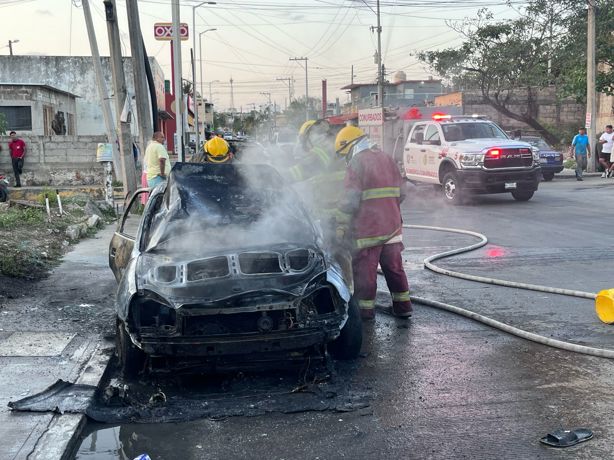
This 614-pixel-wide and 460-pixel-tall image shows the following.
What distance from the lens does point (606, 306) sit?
6199 millimetres

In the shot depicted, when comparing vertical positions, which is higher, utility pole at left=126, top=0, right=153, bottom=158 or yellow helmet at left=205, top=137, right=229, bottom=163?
utility pole at left=126, top=0, right=153, bottom=158

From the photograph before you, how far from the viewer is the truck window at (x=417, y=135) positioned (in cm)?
1812

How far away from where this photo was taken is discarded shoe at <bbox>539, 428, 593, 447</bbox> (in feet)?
12.6

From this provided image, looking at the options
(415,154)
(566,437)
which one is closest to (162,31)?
(415,154)

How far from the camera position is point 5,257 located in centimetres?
870

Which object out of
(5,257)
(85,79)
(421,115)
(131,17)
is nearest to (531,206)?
(421,115)

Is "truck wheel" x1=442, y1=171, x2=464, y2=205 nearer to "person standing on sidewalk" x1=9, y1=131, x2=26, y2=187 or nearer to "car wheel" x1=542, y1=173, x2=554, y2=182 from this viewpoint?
"car wheel" x1=542, y1=173, x2=554, y2=182

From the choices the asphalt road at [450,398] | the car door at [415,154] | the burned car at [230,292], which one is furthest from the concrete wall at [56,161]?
the burned car at [230,292]

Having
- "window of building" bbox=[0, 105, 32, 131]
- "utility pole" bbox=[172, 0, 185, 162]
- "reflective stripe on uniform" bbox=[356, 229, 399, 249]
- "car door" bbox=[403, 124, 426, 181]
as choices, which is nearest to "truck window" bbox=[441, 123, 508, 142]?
"car door" bbox=[403, 124, 426, 181]

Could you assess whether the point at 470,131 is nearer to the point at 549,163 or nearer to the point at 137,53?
the point at 549,163

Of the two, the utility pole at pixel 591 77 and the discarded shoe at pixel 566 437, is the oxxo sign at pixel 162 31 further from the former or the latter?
the discarded shoe at pixel 566 437

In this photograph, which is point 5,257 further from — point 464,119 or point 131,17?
point 464,119

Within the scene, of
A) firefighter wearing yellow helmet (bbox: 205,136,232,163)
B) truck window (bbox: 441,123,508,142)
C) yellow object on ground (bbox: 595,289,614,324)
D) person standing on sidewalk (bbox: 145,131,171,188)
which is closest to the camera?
yellow object on ground (bbox: 595,289,614,324)

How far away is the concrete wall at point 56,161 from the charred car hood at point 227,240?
749 inches
